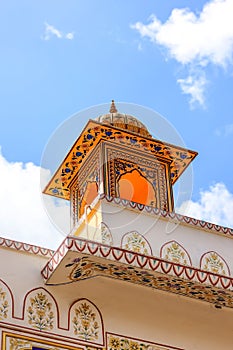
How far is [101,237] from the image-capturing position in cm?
785

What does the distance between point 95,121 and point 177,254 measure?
60.3 inches

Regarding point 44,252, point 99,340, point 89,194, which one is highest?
point 89,194

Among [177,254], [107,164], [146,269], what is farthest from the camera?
[107,164]

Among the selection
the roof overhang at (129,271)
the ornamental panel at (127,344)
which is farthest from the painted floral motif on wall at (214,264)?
the ornamental panel at (127,344)

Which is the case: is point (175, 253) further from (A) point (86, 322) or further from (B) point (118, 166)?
(B) point (118, 166)

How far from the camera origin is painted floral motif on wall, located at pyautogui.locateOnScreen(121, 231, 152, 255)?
26.1ft

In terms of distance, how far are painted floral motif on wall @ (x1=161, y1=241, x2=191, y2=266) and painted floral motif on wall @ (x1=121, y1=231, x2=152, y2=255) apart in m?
0.15

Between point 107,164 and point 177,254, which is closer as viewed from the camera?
point 177,254

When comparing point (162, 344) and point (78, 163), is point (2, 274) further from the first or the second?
point (78, 163)

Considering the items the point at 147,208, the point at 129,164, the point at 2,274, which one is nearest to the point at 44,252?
the point at 2,274

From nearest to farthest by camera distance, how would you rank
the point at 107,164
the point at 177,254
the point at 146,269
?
the point at 146,269
the point at 177,254
the point at 107,164

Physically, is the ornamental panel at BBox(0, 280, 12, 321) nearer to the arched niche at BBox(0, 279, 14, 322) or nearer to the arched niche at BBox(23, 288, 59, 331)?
the arched niche at BBox(0, 279, 14, 322)

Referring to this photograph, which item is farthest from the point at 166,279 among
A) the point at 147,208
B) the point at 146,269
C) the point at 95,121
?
the point at 95,121

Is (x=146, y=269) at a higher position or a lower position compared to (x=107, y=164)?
lower
